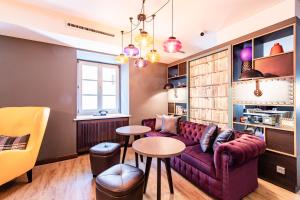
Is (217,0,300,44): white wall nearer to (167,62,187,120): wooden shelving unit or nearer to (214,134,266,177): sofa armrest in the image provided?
(167,62,187,120): wooden shelving unit

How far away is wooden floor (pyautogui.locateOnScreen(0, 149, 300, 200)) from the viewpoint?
2.00 metres

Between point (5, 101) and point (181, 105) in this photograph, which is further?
point (181, 105)

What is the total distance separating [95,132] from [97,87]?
50.3 inches

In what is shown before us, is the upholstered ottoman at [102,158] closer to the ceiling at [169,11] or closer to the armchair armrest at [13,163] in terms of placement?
the armchair armrest at [13,163]

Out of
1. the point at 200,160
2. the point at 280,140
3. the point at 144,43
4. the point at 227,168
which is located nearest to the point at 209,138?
the point at 200,160

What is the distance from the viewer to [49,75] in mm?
3088

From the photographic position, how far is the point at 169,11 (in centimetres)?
250

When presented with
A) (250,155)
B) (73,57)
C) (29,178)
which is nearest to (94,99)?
(73,57)

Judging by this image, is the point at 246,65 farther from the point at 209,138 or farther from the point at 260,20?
the point at 209,138

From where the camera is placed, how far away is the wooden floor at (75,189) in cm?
200

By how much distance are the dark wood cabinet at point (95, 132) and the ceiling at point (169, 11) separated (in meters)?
1.96

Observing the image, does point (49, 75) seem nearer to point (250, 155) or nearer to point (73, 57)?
point (73, 57)

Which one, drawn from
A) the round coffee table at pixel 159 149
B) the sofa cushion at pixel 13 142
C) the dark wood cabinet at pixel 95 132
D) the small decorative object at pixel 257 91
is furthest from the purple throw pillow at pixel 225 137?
the sofa cushion at pixel 13 142

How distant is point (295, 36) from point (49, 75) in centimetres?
427
